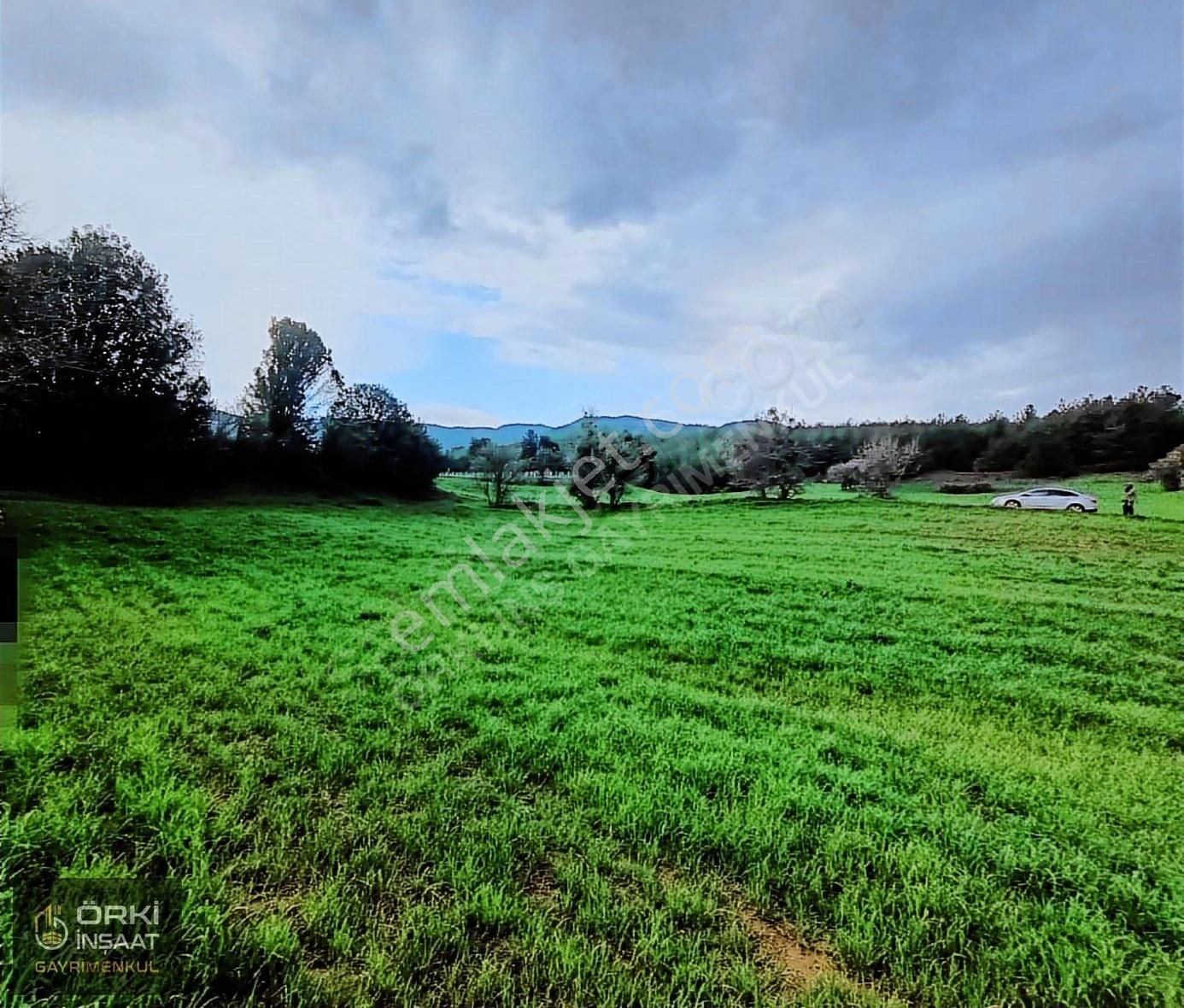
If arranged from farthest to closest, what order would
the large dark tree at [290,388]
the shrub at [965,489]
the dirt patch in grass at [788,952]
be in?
1. the large dark tree at [290,388]
2. the shrub at [965,489]
3. the dirt patch in grass at [788,952]

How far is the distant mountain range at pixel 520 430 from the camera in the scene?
548 centimetres

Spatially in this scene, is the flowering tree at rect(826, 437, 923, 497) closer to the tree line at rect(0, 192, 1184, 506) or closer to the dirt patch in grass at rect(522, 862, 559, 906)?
the tree line at rect(0, 192, 1184, 506)

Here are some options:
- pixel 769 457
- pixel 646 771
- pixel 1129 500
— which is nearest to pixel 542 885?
pixel 646 771

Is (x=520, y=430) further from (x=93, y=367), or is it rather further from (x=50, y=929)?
(x=50, y=929)

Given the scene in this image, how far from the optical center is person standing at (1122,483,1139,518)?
3229 mm

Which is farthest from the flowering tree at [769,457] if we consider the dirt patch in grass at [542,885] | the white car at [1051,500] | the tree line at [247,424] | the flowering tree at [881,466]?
the dirt patch in grass at [542,885]

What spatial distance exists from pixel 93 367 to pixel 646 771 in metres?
5.23

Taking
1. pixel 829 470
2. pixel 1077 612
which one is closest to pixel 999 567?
pixel 1077 612

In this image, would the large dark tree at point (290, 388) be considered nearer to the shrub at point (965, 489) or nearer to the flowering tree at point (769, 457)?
the flowering tree at point (769, 457)

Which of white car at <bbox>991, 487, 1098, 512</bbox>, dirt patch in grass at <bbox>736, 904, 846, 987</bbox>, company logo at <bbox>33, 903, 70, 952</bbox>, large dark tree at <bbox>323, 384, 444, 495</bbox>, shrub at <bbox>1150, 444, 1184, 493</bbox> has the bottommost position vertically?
dirt patch in grass at <bbox>736, 904, 846, 987</bbox>

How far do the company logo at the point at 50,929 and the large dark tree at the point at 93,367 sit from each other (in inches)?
159

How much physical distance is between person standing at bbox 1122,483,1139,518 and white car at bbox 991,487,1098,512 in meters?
0.14

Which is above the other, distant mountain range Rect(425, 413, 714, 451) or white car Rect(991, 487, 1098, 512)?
distant mountain range Rect(425, 413, 714, 451)

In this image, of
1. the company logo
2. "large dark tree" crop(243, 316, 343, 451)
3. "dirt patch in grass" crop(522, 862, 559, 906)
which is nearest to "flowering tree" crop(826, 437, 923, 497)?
"dirt patch in grass" crop(522, 862, 559, 906)
